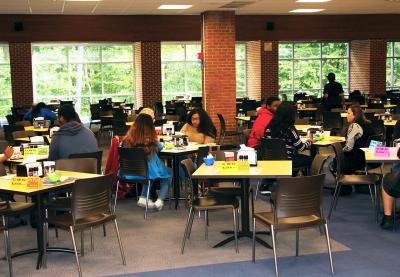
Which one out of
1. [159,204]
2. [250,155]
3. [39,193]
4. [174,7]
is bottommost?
[159,204]

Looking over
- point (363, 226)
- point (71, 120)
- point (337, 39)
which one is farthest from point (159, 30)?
point (363, 226)

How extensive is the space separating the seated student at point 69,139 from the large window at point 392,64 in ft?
57.1

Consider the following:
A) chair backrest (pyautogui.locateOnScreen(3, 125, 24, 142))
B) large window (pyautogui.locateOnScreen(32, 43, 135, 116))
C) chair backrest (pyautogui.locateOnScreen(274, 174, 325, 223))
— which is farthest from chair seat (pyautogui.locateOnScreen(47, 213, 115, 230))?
large window (pyautogui.locateOnScreen(32, 43, 135, 116))

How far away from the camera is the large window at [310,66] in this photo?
2158cm

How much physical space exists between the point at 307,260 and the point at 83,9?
10.8 m

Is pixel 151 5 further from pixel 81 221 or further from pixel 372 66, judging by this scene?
pixel 81 221

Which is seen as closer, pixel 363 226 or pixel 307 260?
pixel 307 260

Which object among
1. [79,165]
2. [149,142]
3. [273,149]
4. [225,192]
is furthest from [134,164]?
[273,149]

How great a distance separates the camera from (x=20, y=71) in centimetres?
1734

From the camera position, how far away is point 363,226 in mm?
6609

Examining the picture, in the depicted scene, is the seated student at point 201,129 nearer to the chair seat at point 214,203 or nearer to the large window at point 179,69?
the chair seat at point 214,203

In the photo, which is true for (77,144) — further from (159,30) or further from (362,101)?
(159,30)

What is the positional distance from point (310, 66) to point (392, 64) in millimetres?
3121

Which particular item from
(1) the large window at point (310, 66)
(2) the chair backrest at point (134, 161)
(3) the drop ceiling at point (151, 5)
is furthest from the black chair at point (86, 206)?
(1) the large window at point (310, 66)
